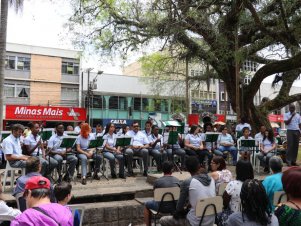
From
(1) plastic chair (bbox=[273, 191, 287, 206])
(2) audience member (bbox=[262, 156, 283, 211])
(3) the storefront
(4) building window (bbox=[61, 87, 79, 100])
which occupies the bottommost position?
(1) plastic chair (bbox=[273, 191, 287, 206])

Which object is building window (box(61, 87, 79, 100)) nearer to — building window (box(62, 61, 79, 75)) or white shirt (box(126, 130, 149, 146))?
building window (box(62, 61, 79, 75))

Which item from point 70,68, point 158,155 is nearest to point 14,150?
point 158,155

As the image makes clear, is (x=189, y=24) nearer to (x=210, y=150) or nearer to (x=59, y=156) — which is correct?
(x=210, y=150)

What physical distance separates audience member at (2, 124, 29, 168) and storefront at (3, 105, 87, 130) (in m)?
22.2

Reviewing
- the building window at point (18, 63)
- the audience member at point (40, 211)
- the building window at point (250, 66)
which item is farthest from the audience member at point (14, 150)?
the building window at point (18, 63)

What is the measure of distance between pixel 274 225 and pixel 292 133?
302 inches

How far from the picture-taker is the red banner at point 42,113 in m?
30.5

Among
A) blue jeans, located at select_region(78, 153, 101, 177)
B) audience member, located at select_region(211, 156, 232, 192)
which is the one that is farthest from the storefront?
audience member, located at select_region(211, 156, 232, 192)

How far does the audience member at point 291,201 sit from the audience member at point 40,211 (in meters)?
1.95

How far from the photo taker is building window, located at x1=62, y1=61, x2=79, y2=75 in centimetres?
4084

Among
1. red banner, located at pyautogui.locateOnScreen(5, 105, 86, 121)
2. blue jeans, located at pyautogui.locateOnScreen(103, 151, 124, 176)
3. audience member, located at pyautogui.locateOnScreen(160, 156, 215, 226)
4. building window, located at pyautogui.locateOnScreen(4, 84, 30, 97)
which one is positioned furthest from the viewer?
building window, located at pyautogui.locateOnScreen(4, 84, 30, 97)

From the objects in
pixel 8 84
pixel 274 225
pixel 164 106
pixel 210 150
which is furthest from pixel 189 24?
pixel 164 106

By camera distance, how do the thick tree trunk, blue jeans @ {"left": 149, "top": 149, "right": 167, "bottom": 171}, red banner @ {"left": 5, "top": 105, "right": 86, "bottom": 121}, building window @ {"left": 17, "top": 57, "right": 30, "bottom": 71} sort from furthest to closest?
building window @ {"left": 17, "top": 57, "right": 30, "bottom": 71}
red banner @ {"left": 5, "top": 105, "right": 86, "bottom": 121}
the thick tree trunk
blue jeans @ {"left": 149, "top": 149, "right": 167, "bottom": 171}

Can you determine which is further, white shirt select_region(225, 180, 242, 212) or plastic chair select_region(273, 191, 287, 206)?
white shirt select_region(225, 180, 242, 212)
